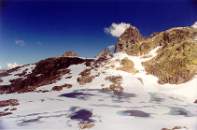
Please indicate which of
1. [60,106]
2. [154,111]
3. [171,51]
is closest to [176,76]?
[171,51]

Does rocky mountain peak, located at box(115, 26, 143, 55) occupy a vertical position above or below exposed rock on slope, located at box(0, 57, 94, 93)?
above

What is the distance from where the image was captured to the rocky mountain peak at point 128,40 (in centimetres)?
5721

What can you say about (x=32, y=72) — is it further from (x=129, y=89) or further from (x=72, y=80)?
(x=129, y=89)

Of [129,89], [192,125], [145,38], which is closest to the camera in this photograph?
[192,125]

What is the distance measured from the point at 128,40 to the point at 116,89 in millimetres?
21156

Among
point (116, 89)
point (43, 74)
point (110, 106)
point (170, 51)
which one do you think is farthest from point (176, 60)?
point (43, 74)

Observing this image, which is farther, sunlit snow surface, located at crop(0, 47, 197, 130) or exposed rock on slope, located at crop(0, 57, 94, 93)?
exposed rock on slope, located at crop(0, 57, 94, 93)

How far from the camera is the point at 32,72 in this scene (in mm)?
55438

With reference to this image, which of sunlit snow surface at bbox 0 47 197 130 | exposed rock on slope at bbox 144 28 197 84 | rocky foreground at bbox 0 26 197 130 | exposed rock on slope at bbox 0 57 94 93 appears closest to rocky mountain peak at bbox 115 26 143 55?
rocky foreground at bbox 0 26 197 130

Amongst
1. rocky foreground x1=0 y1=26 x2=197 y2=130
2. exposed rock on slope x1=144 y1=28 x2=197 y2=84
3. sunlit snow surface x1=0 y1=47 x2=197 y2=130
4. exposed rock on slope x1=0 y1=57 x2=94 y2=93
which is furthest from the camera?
exposed rock on slope x1=0 y1=57 x2=94 y2=93

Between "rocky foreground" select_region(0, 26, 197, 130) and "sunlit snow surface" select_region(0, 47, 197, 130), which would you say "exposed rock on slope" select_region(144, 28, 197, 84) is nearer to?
"rocky foreground" select_region(0, 26, 197, 130)

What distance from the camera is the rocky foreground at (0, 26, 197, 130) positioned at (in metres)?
25.3

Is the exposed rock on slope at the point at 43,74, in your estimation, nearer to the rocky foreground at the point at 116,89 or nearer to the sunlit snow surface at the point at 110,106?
the rocky foreground at the point at 116,89

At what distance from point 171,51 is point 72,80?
1538cm
